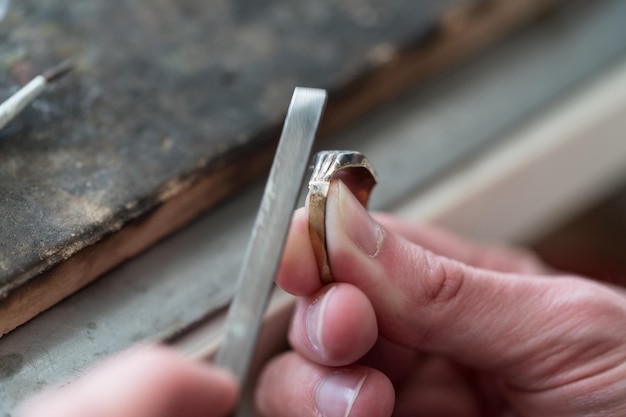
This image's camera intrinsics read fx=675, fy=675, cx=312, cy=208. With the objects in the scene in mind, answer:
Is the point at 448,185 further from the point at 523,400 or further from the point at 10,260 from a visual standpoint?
the point at 10,260

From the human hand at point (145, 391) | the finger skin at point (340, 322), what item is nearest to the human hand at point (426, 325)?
the finger skin at point (340, 322)

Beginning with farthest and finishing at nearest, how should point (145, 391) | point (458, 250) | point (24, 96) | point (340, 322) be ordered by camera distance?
1. point (458, 250)
2. point (24, 96)
3. point (340, 322)
4. point (145, 391)

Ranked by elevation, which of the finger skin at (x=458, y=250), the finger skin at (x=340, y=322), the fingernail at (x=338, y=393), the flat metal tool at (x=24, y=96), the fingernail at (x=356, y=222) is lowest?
the fingernail at (x=338, y=393)

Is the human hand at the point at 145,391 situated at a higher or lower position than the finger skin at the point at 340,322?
lower

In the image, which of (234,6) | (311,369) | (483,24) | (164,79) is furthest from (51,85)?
(483,24)

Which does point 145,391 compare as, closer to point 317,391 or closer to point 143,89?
point 317,391

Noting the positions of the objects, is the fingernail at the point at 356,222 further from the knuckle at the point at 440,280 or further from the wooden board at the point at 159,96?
the wooden board at the point at 159,96

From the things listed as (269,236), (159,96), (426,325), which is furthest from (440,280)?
(159,96)
